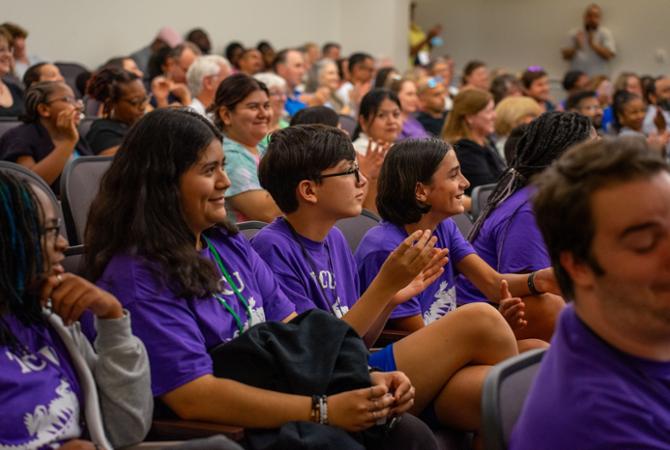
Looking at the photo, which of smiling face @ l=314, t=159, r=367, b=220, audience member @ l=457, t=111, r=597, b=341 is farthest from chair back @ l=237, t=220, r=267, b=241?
audience member @ l=457, t=111, r=597, b=341

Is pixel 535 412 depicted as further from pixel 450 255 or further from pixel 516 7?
pixel 516 7

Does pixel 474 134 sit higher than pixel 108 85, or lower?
A: lower

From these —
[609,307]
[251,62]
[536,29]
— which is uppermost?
[609,307]

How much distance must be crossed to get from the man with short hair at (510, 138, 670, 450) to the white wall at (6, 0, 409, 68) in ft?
22.0

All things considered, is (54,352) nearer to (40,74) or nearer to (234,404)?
(234,404)

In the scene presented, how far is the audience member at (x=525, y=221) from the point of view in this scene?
268 centimetres

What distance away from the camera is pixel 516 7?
13.0m

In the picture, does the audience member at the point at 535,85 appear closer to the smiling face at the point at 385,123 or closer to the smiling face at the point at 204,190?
the smiling face at the point at 385,123

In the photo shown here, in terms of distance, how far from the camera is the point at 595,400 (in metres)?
1.20

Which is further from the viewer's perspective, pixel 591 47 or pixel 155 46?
pixel 591 47

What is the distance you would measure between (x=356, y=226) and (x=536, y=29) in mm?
10514

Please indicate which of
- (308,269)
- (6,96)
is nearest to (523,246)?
(308,269)

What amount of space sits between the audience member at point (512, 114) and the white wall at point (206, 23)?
12.7 ft

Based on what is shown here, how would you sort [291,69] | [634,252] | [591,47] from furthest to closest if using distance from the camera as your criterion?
[591,47] → [291,69] → [634,252]
